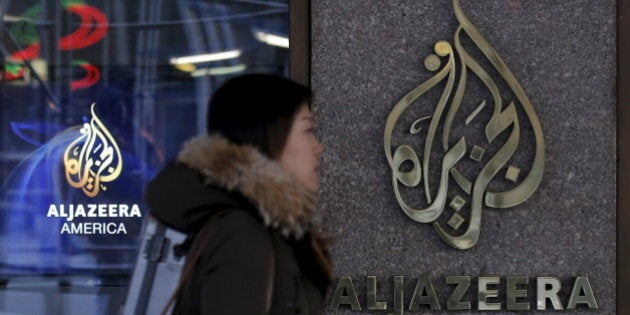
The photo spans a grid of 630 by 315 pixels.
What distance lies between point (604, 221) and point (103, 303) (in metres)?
2.08

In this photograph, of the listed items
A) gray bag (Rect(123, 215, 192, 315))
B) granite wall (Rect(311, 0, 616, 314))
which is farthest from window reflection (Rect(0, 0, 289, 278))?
gray bag (Rect(123, 215, 192, 315))

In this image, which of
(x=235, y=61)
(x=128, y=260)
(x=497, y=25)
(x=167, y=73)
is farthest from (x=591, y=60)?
(x=128, y=260)

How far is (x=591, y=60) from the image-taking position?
4480 millimetres

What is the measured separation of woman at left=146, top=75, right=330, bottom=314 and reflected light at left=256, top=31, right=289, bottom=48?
2.02 metres

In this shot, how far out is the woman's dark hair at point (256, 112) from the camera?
2.55m

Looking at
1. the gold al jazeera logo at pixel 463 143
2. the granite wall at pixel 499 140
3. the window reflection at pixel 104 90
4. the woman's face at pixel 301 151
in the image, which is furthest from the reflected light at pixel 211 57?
the woman's face at pixel 301 151

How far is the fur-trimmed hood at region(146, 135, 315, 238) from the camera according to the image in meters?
2.47

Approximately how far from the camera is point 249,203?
2482 millimetres

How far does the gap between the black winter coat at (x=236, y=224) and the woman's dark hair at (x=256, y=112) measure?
0.13 ft

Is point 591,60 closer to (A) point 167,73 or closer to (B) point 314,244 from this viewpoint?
(A) point 167,73

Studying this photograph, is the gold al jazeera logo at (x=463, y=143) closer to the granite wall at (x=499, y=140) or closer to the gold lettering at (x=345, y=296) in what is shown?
the granite wall at (x=499, y=140)

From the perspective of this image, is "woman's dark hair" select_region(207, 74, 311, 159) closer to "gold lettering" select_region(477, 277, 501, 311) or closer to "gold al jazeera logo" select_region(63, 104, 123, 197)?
"gold lettering" select_region(477, 277, 501, 311)

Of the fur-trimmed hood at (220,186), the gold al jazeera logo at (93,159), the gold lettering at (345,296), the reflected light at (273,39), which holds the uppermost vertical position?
the reflected light at (273,39)

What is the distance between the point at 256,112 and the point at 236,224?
30 cm
